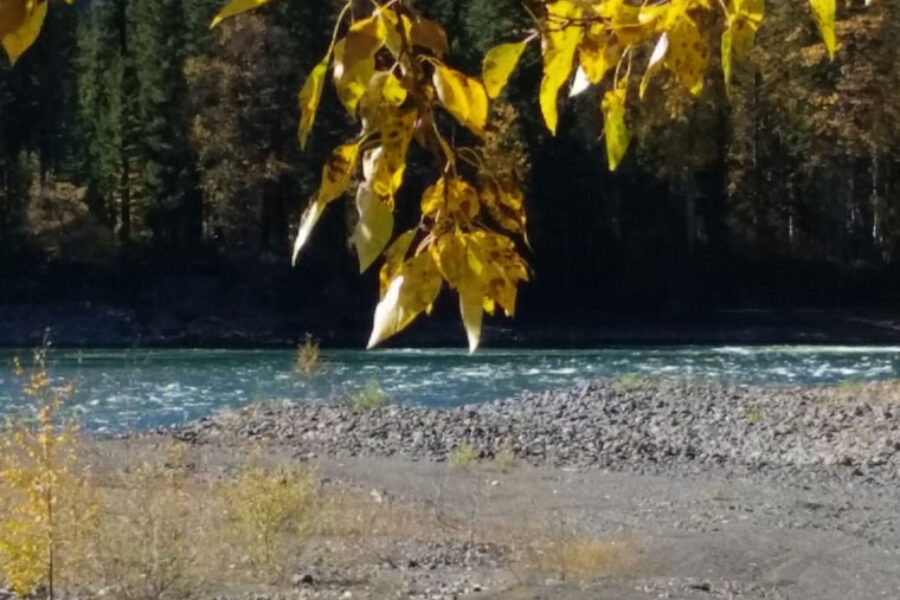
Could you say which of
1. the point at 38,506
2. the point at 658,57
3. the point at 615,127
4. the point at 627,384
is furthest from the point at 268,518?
the point at 627,384

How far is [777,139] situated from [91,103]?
21.1 m

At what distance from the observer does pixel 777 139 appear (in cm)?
4572

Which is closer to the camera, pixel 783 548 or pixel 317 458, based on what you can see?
pixel 783 548

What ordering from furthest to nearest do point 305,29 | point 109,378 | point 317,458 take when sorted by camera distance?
point 305,29 → point 109,378 → point 317,458

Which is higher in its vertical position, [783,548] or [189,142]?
[189,142]

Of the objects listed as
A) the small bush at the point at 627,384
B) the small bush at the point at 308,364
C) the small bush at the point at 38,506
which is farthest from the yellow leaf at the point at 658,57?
the small bush at the point at 308,364

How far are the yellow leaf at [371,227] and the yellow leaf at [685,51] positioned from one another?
570 mm

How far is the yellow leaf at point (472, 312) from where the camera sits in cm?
170

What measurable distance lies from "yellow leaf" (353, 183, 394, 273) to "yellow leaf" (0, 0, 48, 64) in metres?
0.40

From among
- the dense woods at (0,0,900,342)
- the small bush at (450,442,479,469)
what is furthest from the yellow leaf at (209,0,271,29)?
the dense woods at (0,0,900,342)

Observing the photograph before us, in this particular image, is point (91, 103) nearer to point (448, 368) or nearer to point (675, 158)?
point (675, 158)

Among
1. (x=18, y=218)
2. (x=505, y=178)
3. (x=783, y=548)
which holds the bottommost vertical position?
(x=783, y=548)

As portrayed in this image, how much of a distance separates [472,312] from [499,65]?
0.32m

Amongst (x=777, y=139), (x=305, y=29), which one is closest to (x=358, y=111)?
(x=305, y=29)
